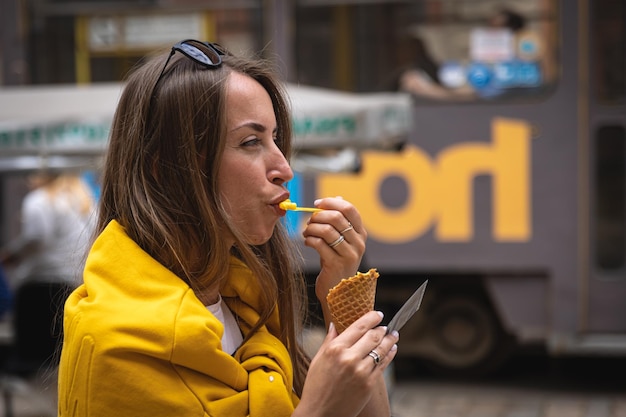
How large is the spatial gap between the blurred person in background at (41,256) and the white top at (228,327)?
329 cm

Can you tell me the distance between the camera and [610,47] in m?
6.93

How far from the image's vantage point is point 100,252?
5.42 feet

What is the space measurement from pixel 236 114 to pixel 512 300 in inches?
217

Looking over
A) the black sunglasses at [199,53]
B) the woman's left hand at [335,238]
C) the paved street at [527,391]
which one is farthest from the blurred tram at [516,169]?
the black sunglasses at [199,53]

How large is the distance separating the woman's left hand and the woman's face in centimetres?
12

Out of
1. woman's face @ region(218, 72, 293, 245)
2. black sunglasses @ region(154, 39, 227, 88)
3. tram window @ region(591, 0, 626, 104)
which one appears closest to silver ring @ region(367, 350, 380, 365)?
woman's face @ region(218, 72, 293, 245)

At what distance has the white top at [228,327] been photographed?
70.4 inches

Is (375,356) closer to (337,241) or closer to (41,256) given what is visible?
(337,241)

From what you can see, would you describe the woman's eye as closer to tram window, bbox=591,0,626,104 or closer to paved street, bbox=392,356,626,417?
paved street, bbox=392,356,626,417

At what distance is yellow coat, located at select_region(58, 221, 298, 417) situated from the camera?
1.53 meters

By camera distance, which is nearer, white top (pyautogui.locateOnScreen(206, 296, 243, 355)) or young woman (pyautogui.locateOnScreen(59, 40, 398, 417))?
young woman (pyautogui.locateOnScreen(59, 40, 398, 417))

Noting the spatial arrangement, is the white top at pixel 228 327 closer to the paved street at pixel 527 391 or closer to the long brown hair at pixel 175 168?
the long brown hair at pixel 175 168

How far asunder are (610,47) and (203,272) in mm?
5833

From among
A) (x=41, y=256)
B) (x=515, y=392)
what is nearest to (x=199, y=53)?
(x=41, y=256)
